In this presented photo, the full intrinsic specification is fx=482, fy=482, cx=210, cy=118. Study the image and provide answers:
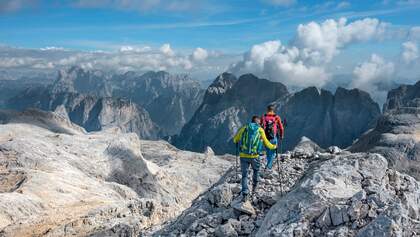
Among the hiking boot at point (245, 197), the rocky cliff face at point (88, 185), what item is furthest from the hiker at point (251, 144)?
the rocky cliff face at point (88, 185)

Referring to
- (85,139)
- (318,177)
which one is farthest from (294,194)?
(85,139)

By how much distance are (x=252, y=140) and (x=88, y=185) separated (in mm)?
58091

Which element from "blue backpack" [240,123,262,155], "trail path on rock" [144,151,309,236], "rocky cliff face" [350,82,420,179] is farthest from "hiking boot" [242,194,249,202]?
"rocky cliff face" [350,82,420,179]

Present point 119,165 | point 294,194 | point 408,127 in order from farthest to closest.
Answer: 1. point 408,127
2. point 119,165
3. point 294,194

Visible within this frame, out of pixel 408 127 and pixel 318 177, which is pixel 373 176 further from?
pixel 408 127

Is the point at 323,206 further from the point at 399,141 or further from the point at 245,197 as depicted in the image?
the point at 399,141

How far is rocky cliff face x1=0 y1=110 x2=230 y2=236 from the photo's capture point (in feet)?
124

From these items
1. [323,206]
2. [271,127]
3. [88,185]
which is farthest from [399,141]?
[323,206]

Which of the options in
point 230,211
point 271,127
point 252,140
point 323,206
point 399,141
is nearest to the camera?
point 323,206

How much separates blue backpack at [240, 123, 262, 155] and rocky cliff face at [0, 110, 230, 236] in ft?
38.8

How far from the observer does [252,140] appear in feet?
72.5

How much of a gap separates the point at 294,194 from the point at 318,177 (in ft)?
4.96

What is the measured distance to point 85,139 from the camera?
11594cm

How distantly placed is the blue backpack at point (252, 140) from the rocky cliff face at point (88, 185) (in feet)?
38.8
